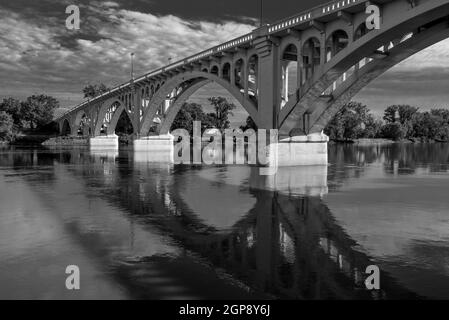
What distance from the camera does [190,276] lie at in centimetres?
860

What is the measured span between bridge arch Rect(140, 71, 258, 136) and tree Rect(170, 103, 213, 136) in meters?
51.6

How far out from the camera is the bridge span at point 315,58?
2439 cm

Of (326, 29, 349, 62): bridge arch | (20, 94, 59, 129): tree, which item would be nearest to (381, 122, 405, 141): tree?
(20, 94, 59, 129): tree

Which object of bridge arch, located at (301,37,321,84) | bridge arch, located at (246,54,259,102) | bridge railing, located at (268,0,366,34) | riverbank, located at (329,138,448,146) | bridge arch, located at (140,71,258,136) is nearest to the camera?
bridge railing, located at (268,0,366,34)

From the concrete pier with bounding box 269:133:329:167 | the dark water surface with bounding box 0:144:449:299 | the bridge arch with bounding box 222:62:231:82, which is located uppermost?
the bridge arch with bounding box 222:62:231:82

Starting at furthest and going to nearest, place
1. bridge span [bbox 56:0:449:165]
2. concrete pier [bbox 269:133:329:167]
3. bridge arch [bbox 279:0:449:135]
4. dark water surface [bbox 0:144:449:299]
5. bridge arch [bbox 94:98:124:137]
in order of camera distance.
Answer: bridge arch [bbox 94:98:124:137]
concrete pier [bbox 269:133:329:167]
bridge span [bbox 56:0:449:165]
bridge arch [bbox 279:0:449:135]
dark water surface [bbox 0:144:449:299]

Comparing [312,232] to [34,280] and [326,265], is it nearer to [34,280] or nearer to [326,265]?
[326,265]

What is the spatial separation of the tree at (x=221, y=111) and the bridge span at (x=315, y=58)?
252 feet

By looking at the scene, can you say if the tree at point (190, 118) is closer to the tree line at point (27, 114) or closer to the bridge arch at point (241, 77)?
the tree line at point (27, 114)

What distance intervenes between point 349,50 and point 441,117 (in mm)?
171227

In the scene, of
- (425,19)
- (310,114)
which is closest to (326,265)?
(425,19)

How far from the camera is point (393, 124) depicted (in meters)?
157

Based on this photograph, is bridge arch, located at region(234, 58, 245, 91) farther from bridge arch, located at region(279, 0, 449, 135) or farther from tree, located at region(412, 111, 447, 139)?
tree, located at region(412, 111, 447, 139)

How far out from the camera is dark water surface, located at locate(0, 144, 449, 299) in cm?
801
